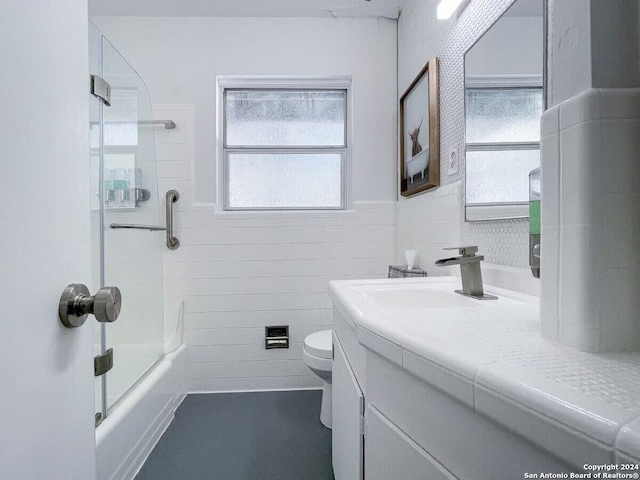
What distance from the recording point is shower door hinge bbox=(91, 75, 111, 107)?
A: 1290 millimetres

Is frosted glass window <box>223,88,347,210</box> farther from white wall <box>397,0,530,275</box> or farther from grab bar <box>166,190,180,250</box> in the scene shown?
white wall <box>397,0,530,275</box>

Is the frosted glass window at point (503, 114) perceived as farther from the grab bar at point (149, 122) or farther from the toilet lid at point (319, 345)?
the grab bar at point (149, 122)

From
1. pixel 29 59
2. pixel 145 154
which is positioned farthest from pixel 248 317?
pixel 29 59

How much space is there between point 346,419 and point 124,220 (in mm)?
1357

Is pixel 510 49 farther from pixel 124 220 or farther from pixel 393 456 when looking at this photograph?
pixel 124 220

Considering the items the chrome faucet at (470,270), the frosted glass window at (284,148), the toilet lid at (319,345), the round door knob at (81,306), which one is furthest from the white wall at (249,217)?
the round door knob at (81,306)

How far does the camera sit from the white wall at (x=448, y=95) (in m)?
1.11

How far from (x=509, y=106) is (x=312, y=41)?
1.58 metres

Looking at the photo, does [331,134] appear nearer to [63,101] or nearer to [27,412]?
[63,101]

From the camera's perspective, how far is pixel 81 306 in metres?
0.51

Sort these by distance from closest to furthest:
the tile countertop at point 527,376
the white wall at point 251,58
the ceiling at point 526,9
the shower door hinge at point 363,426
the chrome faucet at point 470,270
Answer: the tile countertop at point 527,376, the shower door hinge at point 363,426, the ceiling at point 526,9, the chrome faucet at point 470,270, the white wall at point 251,58

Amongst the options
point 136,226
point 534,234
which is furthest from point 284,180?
point 534,234

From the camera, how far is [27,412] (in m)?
0.42

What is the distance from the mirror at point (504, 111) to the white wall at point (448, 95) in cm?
6
